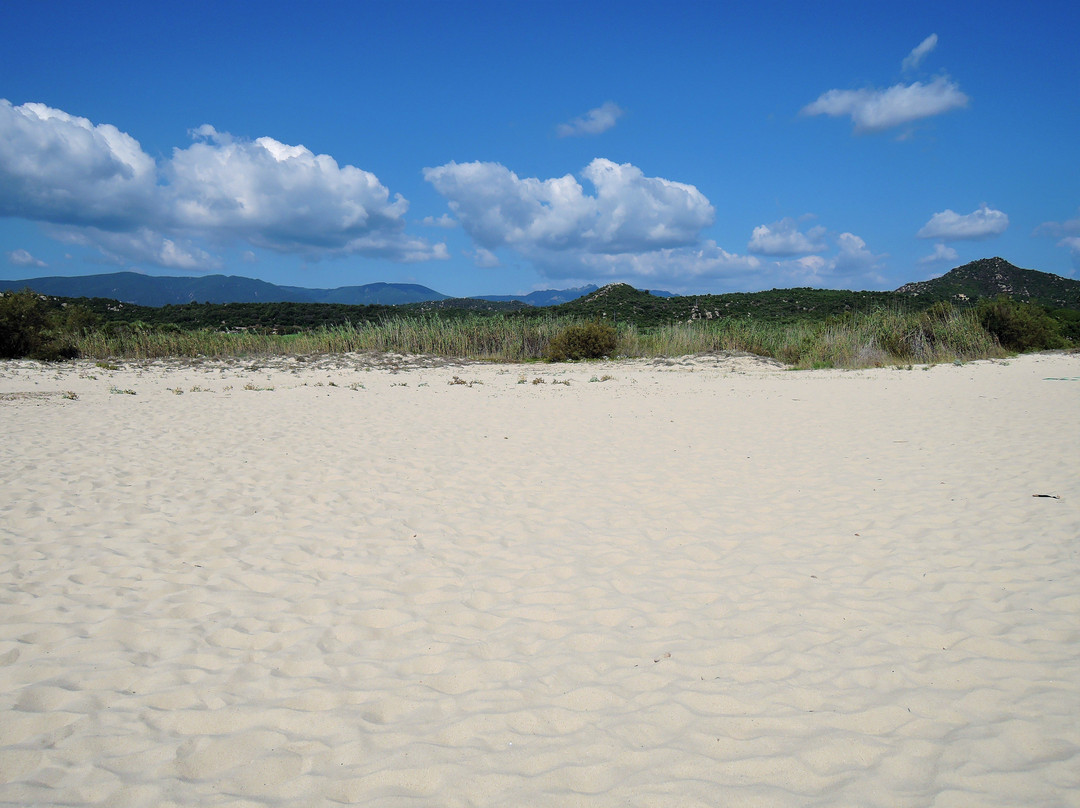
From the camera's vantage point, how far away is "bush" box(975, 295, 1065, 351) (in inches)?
823

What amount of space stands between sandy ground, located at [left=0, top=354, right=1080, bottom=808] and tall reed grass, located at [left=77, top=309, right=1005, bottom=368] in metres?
14.3

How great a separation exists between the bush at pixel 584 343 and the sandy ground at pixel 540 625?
1670cm

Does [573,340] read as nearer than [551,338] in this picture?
Yes

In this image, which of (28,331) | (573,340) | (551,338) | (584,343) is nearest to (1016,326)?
(584,343)

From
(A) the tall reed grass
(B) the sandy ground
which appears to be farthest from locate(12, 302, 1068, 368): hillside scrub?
(B) the sandy ground

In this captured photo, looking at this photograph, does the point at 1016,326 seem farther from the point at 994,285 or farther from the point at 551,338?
the point at 994,285

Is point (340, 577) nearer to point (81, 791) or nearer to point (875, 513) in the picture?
point (81, 791)

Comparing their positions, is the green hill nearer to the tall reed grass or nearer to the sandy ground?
the tall reed grass

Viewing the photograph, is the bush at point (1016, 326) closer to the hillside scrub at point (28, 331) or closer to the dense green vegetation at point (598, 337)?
the dense green vegetation at point (598, 337)

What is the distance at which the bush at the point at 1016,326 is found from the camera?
20906 millimetres

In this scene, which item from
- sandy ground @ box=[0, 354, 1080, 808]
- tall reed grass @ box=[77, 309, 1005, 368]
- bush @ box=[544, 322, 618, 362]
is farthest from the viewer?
bush @ box=[544, 322, 618, 362]

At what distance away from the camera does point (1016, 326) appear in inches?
823

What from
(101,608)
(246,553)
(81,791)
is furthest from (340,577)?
(81,791)

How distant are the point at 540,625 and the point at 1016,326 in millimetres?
24820
